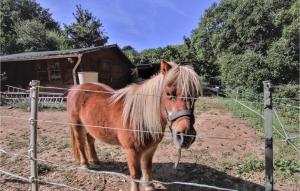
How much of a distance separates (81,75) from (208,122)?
721 centimetres

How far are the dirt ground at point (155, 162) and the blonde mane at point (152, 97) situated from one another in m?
0.48

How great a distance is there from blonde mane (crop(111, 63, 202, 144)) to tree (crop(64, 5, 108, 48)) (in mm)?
26913

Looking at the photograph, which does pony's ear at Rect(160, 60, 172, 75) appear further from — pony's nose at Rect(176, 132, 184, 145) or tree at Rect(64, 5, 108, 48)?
tree at Rect(64, 5, 108, 48)

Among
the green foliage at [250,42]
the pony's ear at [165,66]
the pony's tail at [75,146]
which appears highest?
the green foliage at [250,42]

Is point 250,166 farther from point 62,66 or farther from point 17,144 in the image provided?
point 62,66

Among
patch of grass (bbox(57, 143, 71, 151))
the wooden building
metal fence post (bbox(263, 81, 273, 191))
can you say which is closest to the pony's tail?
patch of grass (bbox(57, 143, 71, 151))

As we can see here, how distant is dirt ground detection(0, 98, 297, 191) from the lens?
4156 mm

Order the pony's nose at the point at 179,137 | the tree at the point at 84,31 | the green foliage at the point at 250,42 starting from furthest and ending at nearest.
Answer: the tree at the point at 84,31, the green foliage at the point at 250,42, the pony's nose at the point at 179,137

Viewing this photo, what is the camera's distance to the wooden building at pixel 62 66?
14719mm

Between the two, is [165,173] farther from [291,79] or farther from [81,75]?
[291,79]

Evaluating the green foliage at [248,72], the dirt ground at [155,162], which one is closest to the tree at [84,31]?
the green foliage at [248,72]

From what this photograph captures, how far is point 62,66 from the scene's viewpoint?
50.6 feet

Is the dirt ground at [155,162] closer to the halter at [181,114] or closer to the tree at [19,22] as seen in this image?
the halter at [181,114]

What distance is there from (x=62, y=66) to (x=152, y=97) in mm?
13066
